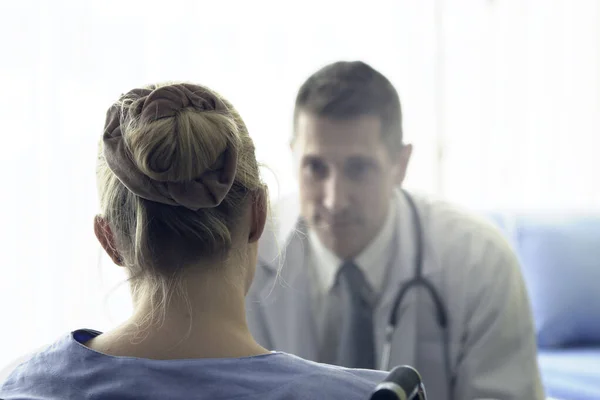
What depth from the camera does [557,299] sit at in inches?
76.2

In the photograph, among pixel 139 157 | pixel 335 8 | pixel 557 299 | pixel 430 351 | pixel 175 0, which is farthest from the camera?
pixel 557 299

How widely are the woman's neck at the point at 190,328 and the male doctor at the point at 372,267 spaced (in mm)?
611

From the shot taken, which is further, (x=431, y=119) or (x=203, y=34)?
(x=431, y=119)

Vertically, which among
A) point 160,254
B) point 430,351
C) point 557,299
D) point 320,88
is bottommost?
point 557,299

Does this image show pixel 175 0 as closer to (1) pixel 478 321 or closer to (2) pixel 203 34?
(2) pixel 203 34

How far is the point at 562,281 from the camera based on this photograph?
6.41 ft

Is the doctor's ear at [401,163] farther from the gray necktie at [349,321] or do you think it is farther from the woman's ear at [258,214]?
the woman's ear at [258,214]

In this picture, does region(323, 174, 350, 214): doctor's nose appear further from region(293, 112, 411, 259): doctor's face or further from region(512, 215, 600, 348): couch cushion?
region(512, 215, 600, 348): couch cushion

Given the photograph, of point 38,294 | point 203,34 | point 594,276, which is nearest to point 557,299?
point 594,276

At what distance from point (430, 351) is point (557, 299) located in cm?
81

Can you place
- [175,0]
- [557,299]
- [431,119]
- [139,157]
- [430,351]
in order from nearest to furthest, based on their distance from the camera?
[139,157], [430,351], [175,0], [557,299], [431,119]

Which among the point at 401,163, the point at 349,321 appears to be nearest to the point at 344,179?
the point at 401,163

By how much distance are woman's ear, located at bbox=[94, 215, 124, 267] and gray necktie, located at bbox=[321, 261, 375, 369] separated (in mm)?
680

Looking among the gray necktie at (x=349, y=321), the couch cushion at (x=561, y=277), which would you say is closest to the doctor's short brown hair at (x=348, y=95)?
the gray necktie at (x=349, y=321)
